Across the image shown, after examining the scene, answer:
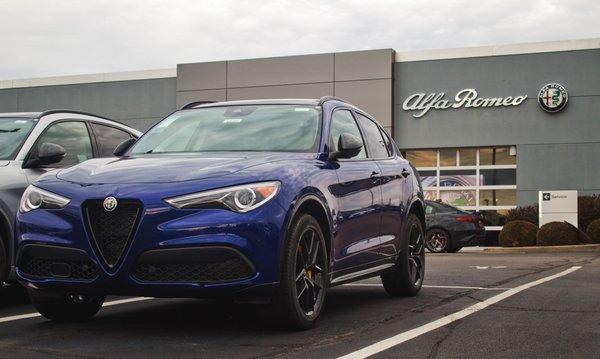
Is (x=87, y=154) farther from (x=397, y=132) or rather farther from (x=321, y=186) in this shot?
(x=397, y=132)

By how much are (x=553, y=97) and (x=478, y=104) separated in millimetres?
2490

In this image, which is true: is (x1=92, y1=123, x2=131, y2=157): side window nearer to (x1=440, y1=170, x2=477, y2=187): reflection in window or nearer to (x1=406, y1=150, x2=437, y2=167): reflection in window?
(x1=440, y1=170, x2=477, y2=187): reflection in window

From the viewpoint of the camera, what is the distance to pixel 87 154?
7.98m

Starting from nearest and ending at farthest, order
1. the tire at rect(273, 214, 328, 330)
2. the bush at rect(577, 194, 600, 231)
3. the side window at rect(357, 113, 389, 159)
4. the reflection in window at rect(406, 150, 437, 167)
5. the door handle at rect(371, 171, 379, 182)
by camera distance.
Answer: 1. the tire at rect(273, 214, 328, 330)
2. the door handle at rect(371, 171, 379, 182)
3. the side window at rect(357, 113, 389, 159)
4. the bush at rect(577, 194, 600, 231)
5. the reflection in window at rect(406, 150, 437, 167)

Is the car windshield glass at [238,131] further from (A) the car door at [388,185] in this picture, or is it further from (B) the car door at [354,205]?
(A) the car door at [388,185]

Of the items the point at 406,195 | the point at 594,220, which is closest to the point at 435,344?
the point at 406,195

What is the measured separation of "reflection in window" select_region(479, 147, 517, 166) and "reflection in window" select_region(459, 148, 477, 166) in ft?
0.70

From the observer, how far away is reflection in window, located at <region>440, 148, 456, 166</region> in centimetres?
2817

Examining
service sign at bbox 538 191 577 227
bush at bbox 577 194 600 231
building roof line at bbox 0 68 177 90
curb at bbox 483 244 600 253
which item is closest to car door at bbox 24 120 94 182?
curb at bbox 483 244 600 253

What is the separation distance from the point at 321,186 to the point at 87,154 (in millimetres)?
3342

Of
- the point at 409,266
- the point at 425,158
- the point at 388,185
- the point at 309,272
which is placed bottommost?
the point at 409,266

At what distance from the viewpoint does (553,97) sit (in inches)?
1047

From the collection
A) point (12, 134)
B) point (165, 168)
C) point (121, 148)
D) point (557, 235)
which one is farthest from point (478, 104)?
point (165, 168)

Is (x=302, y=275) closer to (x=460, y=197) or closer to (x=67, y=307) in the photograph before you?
(x=67, y=307)
